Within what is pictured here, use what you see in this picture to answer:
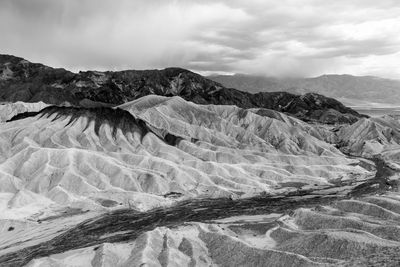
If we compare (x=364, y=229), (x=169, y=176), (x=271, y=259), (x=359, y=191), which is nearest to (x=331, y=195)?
(x=359, y=191)

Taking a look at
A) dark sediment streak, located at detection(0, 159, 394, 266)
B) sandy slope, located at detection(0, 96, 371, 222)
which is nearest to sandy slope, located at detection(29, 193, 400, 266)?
dark sediment streak, located at detection(0, 159, 394, 266)

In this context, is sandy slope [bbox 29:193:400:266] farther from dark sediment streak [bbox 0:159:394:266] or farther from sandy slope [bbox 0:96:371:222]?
sandy slope [bbox 0:96:371:222]

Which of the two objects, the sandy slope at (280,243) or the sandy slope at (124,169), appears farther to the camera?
the sandy slope at (124,169)

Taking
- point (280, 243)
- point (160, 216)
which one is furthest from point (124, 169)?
point (280, 243)

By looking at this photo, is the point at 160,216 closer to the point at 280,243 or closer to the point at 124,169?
the point at 124,169

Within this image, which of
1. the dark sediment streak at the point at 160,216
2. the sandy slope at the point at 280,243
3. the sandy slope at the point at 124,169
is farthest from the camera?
the sandy slope at the point at 124,169

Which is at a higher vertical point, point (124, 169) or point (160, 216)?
point (124, 169)

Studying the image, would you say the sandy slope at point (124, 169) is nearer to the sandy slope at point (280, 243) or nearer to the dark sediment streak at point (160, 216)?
the dark sediment streak at point (160, 216)

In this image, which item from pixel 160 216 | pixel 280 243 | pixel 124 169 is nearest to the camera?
pixel 280 243

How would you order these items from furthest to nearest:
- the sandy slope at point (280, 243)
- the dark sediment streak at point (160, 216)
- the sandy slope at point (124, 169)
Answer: the sandy slope at point (124, 169) < the dark sediment streak at point (160, 216) < the sandy slope at point (280, 243)

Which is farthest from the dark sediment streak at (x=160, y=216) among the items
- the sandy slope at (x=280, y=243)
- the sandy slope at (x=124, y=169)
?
the sandy slope at (x=280, y=243)

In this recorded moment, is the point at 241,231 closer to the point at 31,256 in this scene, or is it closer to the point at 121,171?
the point at 31,256
